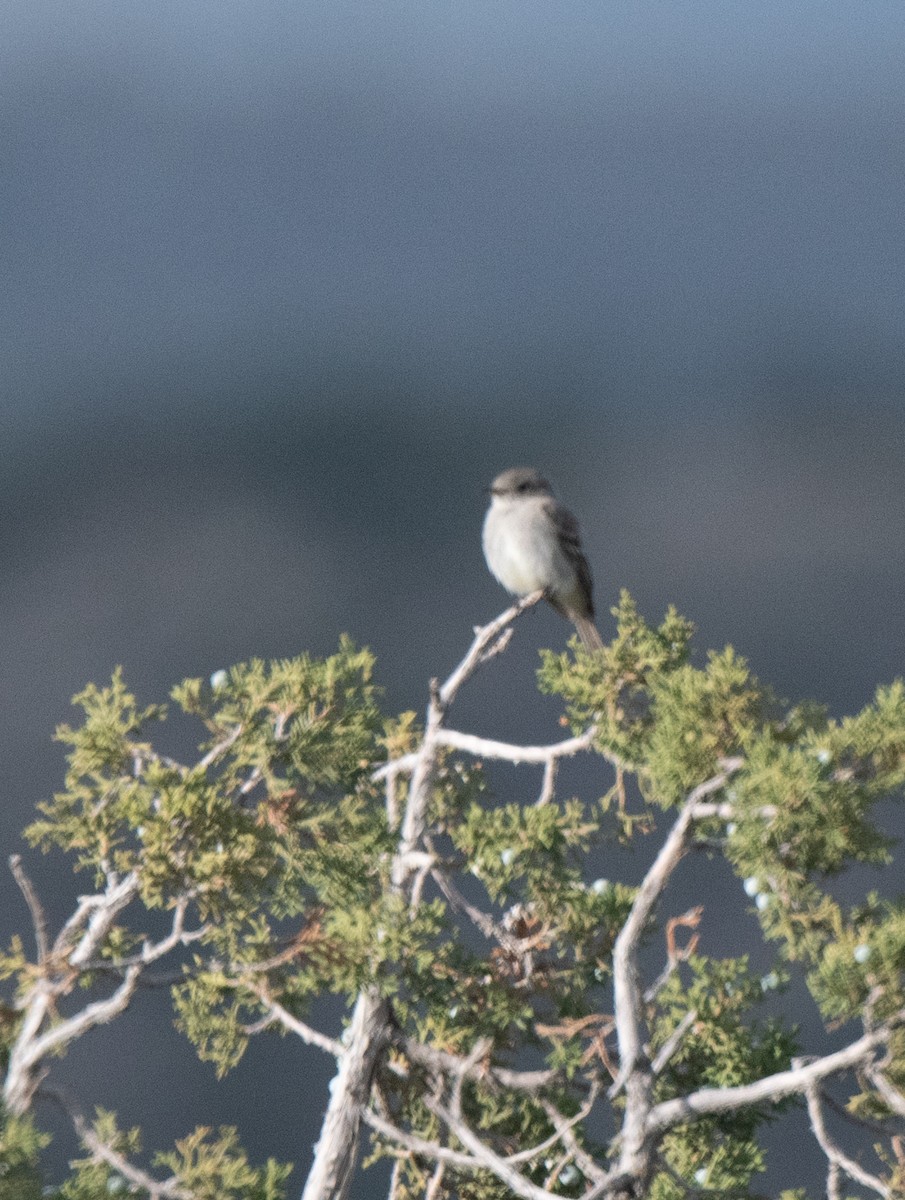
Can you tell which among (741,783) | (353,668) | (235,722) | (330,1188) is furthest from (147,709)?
(741,783)

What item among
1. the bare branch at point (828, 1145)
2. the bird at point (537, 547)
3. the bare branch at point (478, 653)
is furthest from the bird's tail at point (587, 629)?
the bare branch at point (828, 1145)

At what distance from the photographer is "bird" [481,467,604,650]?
638 centimetres

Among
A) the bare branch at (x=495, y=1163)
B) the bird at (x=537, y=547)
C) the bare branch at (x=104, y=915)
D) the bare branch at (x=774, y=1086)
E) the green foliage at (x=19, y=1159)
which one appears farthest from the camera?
the bird at (x=537, y=547)

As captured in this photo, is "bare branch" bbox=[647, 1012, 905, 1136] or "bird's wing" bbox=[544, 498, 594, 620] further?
"bird's wing" bbox=[544, 498, 594, 620]

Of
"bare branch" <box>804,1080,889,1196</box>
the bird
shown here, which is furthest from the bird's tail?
"bare branch" <box>804,1080,889,1196</box>

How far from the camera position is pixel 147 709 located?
464 centimetres

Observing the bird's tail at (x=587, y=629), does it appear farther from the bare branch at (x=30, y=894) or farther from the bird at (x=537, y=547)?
Answer: the bare branch at (x=30, y=894)

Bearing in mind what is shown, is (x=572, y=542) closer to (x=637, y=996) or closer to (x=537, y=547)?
(x=537, y=547)

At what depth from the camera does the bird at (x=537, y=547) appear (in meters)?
6.38

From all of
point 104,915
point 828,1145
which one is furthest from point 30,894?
point 828,1145

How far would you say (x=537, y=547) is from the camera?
6379 millimetres

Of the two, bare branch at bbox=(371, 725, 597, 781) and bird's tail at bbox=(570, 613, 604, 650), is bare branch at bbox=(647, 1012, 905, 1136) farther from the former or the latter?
bird's tail at bbox=(570, 613, 604, 650)

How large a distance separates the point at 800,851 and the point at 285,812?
1390mm

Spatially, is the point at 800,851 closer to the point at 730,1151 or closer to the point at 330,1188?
the point at 730,1151
